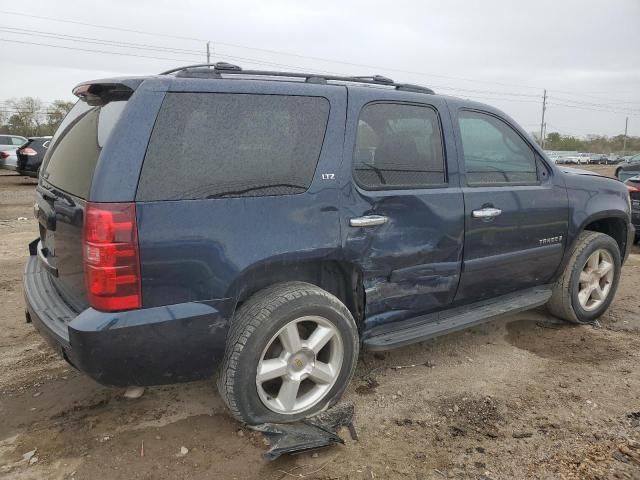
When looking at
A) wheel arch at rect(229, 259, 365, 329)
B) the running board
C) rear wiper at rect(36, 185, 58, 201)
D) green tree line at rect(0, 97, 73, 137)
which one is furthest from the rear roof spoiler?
green tree line at rect(0, 97, 73, 137)

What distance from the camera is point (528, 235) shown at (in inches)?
149

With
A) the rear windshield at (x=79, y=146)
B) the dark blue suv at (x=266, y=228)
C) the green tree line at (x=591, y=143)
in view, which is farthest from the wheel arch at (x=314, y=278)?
the green tree line at (x=591, y=143)

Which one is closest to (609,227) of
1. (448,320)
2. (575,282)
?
(575,282)

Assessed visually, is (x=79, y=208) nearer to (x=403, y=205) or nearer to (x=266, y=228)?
(x=266, y=228)

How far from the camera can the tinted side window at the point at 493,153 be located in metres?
3.52

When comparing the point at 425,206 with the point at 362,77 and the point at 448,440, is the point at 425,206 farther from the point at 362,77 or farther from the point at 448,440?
the point at 448,440

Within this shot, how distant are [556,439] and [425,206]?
147 cm

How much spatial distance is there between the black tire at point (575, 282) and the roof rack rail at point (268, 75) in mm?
1968

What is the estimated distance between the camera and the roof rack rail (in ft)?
8.74

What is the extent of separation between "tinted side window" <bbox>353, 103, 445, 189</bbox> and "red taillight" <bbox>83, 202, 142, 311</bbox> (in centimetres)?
129

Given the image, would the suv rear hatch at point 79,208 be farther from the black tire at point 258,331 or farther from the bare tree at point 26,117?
the bare tree at point 26,117

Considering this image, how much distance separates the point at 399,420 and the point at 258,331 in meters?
1.02

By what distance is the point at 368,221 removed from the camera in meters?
2.90

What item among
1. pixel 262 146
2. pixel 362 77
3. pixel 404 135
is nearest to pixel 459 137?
pixel 404 135
